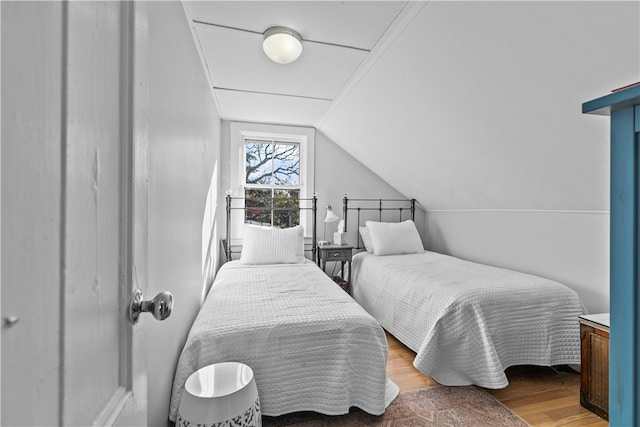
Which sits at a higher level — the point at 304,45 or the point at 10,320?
the point at 304,45

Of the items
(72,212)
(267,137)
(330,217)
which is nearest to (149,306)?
(72,212)

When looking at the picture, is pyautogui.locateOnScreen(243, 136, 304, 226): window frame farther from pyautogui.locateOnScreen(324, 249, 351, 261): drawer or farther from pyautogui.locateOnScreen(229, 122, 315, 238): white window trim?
pyautogui.locateOnScreen(324, 249, 351, 261): drawer


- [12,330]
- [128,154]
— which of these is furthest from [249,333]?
[12,330]

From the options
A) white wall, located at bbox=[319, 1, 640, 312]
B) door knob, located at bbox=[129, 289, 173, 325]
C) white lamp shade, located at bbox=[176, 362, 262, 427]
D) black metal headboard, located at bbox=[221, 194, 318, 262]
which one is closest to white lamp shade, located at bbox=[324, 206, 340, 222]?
black metal headboard, located at bbox=[221, 194, 318, 262]

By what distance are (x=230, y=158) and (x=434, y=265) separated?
251 centimetres

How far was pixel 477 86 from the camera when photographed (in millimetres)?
1883

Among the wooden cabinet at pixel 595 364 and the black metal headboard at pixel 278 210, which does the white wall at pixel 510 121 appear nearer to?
the wooden cabinet at pixel 595 364

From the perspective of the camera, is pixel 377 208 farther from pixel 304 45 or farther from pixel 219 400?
pixel 219 400

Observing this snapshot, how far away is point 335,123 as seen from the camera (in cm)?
336

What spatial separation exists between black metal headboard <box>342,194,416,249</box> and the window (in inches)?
25.9

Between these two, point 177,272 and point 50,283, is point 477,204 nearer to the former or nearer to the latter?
point 177,272

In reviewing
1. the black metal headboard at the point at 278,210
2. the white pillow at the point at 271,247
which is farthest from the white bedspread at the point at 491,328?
the black metal headboard at the point at 278,210

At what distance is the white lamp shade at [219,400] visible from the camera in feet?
3.95

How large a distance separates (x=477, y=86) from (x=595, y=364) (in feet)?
5.73
